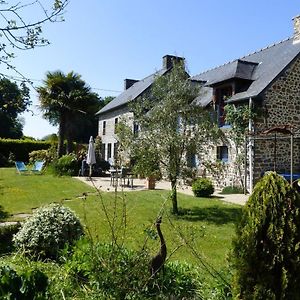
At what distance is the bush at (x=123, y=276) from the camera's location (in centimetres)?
395

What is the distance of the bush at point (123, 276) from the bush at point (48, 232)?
109 centimetres

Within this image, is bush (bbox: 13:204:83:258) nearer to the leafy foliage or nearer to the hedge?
the leafy foliage

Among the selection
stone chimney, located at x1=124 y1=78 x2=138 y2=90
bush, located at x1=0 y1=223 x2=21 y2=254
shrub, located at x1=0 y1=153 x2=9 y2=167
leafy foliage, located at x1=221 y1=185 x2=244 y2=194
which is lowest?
bush, located at x1=0 y1=223 x2=21 y2=254

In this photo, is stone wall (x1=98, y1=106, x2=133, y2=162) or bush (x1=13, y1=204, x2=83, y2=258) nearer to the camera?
bush (x1=13, y1=204, x2=83, y2=258)

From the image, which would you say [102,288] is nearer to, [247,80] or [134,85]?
[247,80]

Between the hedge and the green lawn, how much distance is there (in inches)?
722

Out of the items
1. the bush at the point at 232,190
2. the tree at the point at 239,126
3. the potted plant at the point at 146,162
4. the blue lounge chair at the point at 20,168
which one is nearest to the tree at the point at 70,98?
the blue lounge chair at the point at 20,168

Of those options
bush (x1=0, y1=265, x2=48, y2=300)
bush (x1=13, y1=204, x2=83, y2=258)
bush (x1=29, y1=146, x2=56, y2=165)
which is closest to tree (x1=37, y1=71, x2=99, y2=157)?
bush (x1=29, y1=146, x2=56, y2=165)

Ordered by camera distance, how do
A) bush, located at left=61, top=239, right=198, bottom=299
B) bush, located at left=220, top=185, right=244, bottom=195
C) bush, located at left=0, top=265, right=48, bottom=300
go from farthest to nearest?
1. bush, located at left=220, top=185, right=244, bottom=195
2. bush, located at left=61, top=239, right=198, bottom=299
3. bush, located at left=0, top=265, right=48, bottom=300

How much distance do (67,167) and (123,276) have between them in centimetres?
2101

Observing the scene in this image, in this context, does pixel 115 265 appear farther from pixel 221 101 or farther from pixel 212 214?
pixel 221 101

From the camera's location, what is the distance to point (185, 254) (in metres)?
7.33

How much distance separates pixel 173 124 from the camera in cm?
1144

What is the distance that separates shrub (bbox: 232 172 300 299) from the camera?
3213 millimetres
